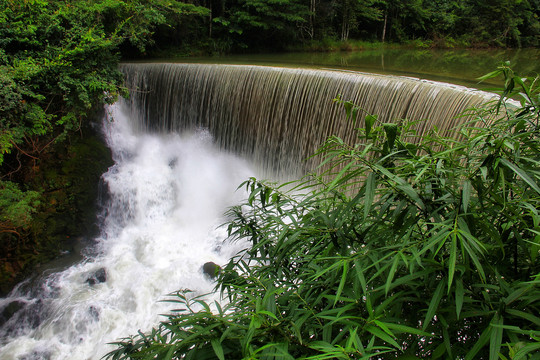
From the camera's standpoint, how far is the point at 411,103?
5.59 metres

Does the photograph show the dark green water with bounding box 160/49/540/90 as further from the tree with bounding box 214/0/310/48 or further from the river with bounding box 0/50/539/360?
the tree with bounding box 214/0/310/48

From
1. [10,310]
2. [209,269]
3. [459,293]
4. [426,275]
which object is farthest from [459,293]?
[10,310]

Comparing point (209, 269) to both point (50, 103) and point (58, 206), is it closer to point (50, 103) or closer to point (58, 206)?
point (58, 206)

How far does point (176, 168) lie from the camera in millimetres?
8625

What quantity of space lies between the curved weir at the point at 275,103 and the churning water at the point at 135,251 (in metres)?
0.54

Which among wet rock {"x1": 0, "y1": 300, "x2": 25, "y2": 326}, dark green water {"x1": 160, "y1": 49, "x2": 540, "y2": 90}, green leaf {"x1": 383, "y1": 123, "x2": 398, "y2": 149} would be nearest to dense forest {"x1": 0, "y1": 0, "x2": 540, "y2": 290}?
wet rock {"x1": 0, "y1": 300, "x2": 25, "y2": 326}

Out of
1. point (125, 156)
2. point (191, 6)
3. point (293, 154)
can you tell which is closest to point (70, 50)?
point (125, 156)

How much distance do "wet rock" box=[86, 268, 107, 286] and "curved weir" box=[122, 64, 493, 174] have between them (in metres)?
3.82

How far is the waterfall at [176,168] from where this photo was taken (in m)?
5.35

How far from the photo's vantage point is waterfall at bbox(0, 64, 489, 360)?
17.6 feet

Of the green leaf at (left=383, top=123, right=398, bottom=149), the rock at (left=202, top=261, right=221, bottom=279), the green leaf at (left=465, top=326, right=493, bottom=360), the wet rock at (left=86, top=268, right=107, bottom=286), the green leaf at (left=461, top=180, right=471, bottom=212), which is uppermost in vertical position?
the green leaf at (left=383, top=123, right=398, bottom=149)

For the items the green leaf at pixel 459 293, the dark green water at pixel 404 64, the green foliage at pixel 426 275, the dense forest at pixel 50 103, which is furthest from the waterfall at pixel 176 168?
the green leaf at pixel 459 293

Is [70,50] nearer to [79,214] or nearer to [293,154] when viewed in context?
[79,214]

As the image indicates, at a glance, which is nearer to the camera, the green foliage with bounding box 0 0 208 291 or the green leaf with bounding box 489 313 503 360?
the green leaf with bounding box 489 313 503 360
